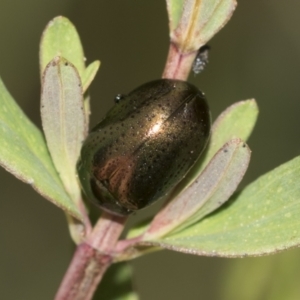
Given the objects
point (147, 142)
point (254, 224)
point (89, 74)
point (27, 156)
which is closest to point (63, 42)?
point (89, 74)

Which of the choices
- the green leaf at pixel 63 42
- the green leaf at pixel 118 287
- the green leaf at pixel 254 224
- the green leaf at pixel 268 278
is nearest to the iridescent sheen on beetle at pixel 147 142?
the green leaf at pixel 254 224

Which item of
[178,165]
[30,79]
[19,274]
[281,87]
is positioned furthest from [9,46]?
[178,165]

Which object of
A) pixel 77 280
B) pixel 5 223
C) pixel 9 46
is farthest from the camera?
pixel 5 223

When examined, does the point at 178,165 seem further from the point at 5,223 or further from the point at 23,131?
the point at 5,223

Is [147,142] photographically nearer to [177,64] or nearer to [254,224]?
[177,64]

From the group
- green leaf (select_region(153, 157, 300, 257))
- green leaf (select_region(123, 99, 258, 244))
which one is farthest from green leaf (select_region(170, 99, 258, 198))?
green leaf (select_region(153, 157, 300, 257))

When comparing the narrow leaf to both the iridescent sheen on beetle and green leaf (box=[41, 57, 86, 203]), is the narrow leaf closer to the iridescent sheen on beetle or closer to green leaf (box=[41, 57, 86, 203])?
the iridescent sheen on beetle

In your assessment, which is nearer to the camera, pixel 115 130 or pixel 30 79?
pixel 115 130
